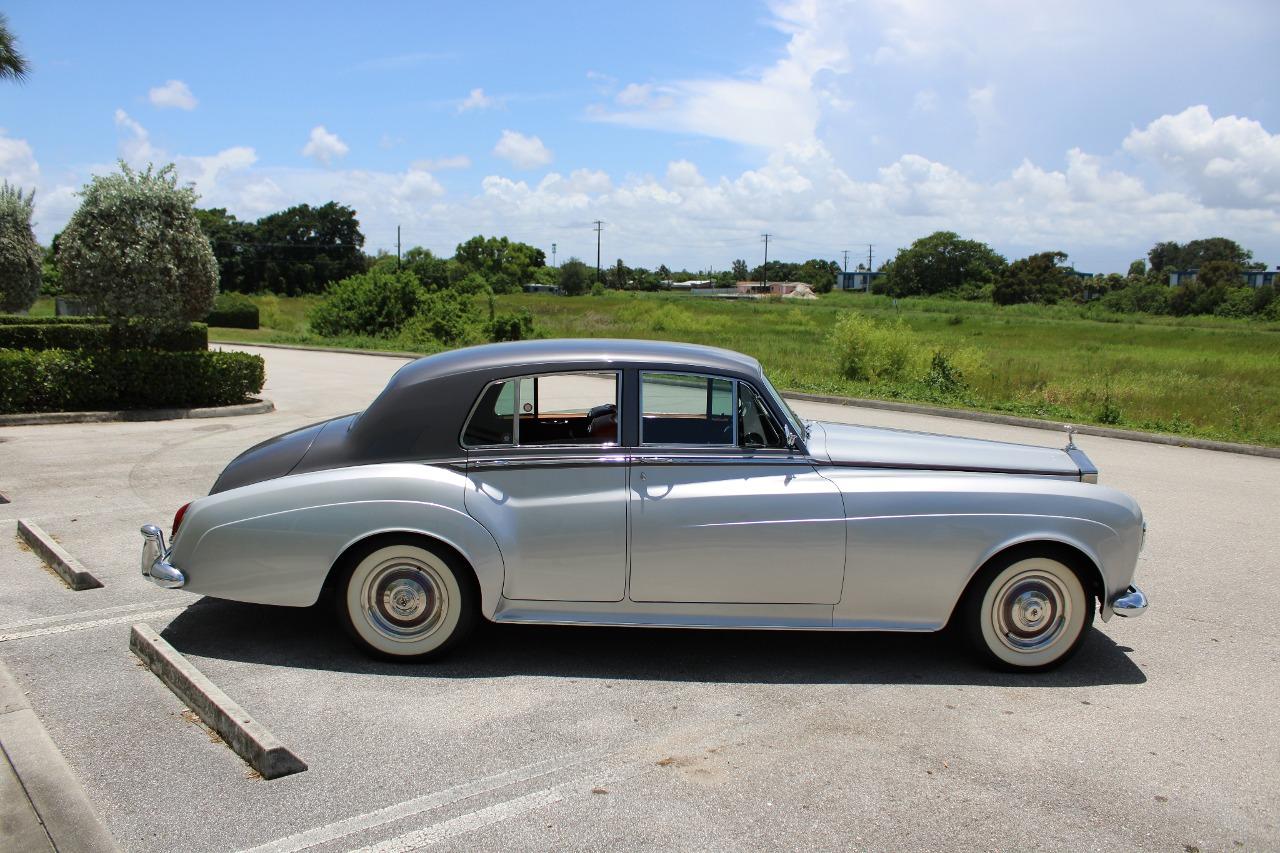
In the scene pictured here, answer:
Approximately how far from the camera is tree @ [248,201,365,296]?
97.0 m

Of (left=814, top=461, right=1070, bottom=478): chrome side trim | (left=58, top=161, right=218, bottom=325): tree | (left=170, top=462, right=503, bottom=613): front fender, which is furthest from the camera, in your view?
(left=58, top=161, right=218, bottom=325): tree

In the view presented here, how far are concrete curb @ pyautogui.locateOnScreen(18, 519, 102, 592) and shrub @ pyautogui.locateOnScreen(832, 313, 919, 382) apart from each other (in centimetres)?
1768

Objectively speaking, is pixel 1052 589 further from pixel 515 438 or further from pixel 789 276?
pixel 789 276

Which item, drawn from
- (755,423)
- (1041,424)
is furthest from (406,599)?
(1041,424)

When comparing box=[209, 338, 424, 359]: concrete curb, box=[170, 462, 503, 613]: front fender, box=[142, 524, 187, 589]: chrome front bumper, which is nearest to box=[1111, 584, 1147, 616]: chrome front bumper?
box=[170, 462, 503, 613]: front fender

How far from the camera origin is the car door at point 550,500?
4684 millimetres

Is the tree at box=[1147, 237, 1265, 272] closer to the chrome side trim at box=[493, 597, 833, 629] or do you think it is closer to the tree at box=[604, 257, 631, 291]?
the tree at box=[604, 257, 631, 291]

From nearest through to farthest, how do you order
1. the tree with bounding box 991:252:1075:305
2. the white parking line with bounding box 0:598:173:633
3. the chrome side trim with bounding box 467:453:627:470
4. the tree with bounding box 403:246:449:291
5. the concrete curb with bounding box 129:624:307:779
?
the concrete curb with bounding box 129:624:307:779, the chrome side trim with bounding box 467:453:627:470, the white parking line with bounding box 0:598:173:633, the tree with bounding box 403:246:449:291, the tree with bounding box 991:252:1075:305

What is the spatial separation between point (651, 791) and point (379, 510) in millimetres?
1832

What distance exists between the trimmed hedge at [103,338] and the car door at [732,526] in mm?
13467

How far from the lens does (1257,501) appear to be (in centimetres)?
990

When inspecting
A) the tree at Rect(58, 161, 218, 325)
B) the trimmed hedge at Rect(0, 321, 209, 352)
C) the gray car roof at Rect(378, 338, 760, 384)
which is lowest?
the trimmed hedge at Rect(0, 321, 209, 352)

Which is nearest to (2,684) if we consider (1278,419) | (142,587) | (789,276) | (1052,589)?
(142,587)

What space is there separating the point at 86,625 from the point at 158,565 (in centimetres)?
96
